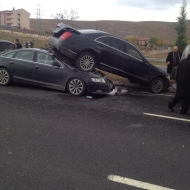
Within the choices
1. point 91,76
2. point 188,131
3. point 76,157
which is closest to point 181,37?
point 91,76

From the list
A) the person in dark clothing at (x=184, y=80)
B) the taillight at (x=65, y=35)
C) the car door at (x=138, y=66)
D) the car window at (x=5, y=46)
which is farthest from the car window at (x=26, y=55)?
the person in dark clothing at (x=184, y=80)

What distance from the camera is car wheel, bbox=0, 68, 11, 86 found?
28.6ft

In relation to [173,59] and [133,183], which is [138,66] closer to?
[173,59]

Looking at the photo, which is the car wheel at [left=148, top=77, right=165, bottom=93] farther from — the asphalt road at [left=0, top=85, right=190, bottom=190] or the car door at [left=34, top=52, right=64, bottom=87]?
the car door at [left=34, top=52, right=64, bottom=87]

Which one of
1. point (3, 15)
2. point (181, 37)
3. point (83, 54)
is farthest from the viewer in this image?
point (3, 15)

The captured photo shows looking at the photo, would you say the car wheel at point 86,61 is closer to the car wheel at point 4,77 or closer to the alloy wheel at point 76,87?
the alloy wheel at point 76,87

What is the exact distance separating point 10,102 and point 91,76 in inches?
108

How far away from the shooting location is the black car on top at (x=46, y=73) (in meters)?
8.30

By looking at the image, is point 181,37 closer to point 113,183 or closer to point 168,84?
point 168,84

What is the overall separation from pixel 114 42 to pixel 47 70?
2.66m

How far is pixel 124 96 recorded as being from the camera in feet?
29.4

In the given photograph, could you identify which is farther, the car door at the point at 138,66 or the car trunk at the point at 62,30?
the car door at the point at 138,66

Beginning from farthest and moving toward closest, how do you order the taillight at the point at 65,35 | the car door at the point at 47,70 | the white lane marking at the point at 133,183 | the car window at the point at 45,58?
1. the taillight at the point at 65,35
2. the car window at the point at 45,58
3. the car door at the point at 47,70
4. the white lane marking at the point at 133,183

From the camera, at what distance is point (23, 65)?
859cm
